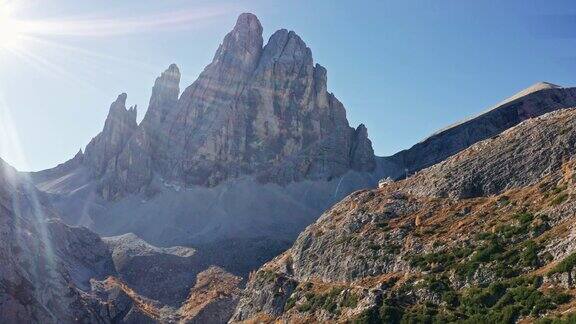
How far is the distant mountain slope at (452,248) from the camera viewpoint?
4275cm

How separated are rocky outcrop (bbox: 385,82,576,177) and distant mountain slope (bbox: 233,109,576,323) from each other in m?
115

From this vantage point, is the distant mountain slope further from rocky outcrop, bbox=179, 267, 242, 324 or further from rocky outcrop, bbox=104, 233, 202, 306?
rocky outcrop, bbox=104, 233, 202, 306

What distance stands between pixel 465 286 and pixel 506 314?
737cm

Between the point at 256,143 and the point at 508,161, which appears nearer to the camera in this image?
the point at 508,161

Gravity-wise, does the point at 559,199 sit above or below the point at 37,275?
below

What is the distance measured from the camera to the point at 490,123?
187 metres

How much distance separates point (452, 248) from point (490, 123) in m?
145

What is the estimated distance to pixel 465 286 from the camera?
1849 inches

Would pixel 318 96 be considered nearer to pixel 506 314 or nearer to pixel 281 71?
pixel 281 71

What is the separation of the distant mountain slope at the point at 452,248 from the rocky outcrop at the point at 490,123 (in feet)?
377

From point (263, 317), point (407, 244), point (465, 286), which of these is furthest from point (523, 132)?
point (263, 317)

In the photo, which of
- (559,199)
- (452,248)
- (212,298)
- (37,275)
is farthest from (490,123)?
(37,275)

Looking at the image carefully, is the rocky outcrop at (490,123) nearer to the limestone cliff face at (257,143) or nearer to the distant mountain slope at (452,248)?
the limestone cliff face at (257,143)

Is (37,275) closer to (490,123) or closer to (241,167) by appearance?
(241,167)
